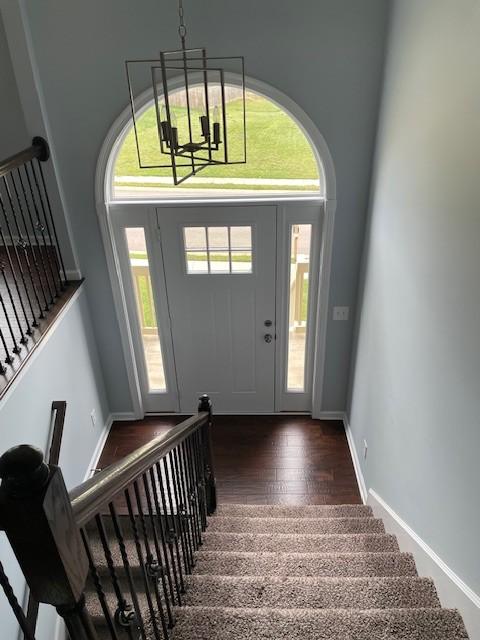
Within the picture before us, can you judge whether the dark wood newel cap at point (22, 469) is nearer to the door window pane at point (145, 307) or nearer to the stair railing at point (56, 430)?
the stair railing at point (56, 430)

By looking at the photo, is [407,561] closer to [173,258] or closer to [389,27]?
[173,258]

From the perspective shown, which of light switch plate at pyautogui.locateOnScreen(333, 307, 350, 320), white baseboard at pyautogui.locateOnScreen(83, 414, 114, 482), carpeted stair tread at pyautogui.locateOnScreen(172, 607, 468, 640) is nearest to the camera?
carpeted stair tread at pyautogui.locateOnScreen(172, 607, 468, 640)

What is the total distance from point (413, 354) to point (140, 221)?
8.33ft

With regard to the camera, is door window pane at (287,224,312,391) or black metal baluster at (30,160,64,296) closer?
black metal baluster at (30,160,64,296)

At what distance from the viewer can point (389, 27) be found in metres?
3.25

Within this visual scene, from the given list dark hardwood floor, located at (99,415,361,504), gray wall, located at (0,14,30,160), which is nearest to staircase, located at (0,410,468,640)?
dark hardwood floor, located at (99,415,361,504)

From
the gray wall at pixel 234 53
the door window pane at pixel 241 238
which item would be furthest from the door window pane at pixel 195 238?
the gray wall at pixel 234 53

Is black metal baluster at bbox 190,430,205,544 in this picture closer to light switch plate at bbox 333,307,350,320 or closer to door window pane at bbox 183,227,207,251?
door window pane at bbox 183,227,207,251

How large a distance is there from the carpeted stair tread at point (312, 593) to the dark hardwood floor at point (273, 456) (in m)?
1.88

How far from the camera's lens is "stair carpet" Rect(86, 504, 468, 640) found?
192cm

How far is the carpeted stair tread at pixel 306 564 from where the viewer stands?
2.51 m

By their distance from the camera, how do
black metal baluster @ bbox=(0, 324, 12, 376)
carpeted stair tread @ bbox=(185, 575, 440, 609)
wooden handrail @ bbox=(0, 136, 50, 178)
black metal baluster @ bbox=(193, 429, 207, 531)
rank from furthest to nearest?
wooden handrail @ bbox=(0, 136, 50, 178)
black metal baluster @ bbox=(193, 429, 207, 531)
black metal baluster @ bbox=(0, 324, 12, 376)
carpeted stair tread @ bbox=(185, 575, 440, 609)

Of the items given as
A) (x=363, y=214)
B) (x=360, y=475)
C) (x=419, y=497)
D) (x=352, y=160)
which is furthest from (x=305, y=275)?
(x=419, y=497)

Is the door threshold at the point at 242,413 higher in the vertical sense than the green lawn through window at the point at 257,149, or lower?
lower
